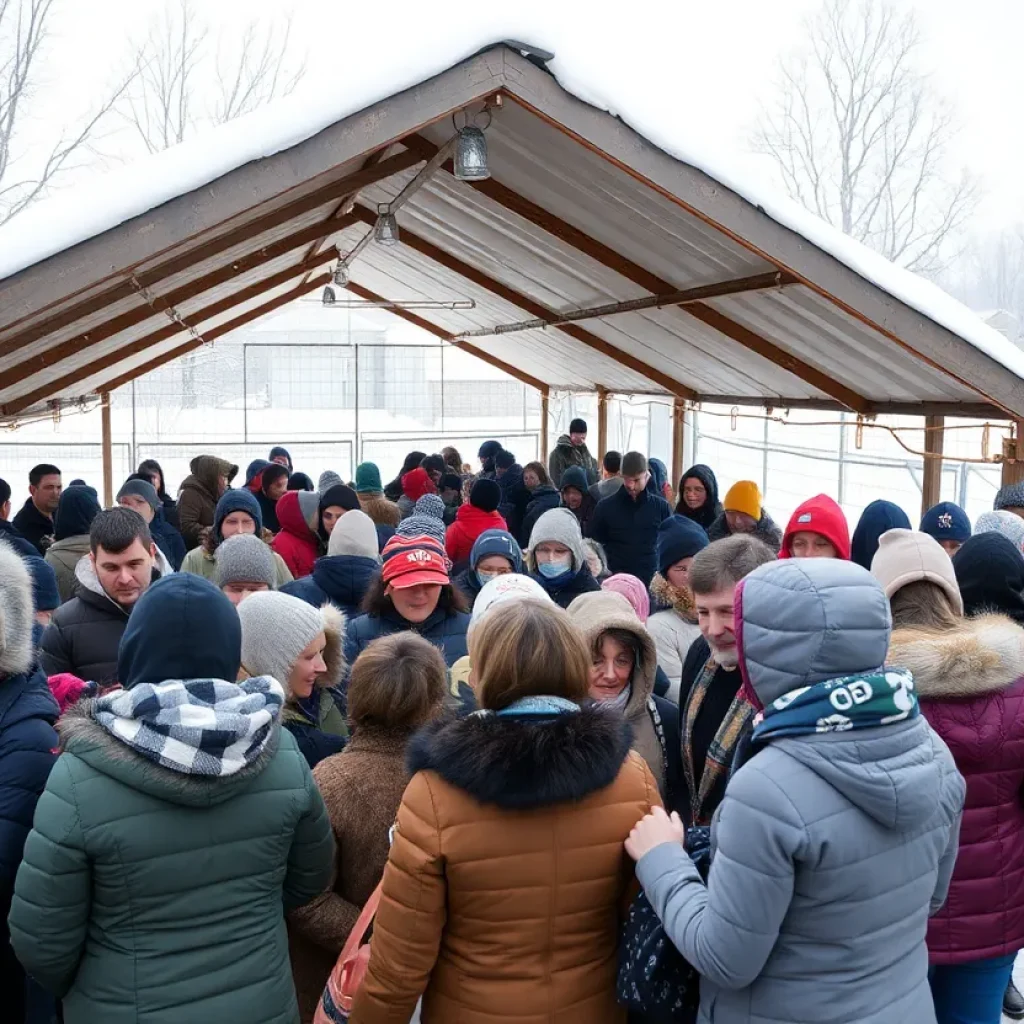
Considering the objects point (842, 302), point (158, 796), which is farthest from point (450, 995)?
point (842, 302)

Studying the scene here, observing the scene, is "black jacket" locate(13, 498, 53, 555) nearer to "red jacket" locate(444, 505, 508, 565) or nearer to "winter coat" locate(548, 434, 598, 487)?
"red jacket" locate(444, 505, 508, 565)

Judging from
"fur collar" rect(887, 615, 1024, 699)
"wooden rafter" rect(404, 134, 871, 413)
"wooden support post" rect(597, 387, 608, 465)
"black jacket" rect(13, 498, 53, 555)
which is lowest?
"black jacket" rect(13, 498, 53, 555)

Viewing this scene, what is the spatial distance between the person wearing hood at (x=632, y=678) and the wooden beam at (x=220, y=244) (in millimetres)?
4042

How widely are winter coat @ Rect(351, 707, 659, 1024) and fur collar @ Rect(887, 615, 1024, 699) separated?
2.60 ft

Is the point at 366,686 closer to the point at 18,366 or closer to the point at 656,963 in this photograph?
the point at 656,963

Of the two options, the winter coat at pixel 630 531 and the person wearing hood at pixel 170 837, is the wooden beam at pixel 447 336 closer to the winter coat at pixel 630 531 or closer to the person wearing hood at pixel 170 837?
the winter coat at pixel 630 531

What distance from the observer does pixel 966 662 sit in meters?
2.39

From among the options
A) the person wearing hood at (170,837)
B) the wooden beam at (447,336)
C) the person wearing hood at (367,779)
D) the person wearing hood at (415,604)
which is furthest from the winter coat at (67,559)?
the wooden beam at (447,336)

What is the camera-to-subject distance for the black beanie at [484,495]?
6246 millimetres

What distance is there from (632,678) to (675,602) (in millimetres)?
1128

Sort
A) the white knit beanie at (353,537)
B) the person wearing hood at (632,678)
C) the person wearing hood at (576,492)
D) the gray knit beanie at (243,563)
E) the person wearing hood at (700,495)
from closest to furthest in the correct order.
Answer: the person wearing hood at (632,678), the gray knit beanie at (243,563), the white knit beanie at (353,537), the person wearing hood at (700,495), the person wearing hood at (576,492)

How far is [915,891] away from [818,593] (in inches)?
23.5

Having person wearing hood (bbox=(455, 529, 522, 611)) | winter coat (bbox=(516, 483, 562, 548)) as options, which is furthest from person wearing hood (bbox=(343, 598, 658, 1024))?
winter coat (bbox=(516, 483, 562, 548))

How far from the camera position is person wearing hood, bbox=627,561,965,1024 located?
5.75 ft
